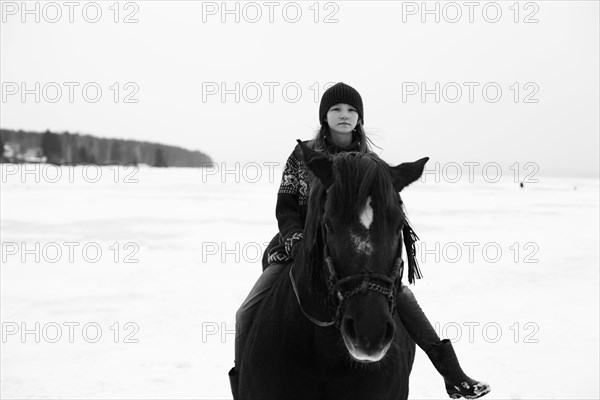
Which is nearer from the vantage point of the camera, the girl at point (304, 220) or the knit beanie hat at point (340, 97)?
the girl at point (304, 220)

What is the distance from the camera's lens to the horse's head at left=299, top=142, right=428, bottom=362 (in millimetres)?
1718

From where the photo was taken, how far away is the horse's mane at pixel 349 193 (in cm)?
187

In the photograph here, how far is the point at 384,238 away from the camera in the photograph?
186 cm

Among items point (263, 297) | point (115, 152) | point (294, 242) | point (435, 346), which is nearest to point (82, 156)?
point (115, 152)

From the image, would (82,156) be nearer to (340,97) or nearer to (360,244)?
(340,97)

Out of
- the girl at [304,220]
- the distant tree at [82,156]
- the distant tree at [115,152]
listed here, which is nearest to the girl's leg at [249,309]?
the girl at [304,220]

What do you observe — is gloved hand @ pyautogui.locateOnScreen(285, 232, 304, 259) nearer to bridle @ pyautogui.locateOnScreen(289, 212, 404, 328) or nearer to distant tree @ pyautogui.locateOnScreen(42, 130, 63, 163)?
bridle @ pyautogui.locateOnScreen(289, 212, 404, 328)

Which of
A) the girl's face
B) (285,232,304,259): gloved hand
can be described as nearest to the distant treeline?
the girl's face

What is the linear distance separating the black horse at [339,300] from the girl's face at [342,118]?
81 cm

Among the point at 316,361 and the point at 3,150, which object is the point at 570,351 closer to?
the point at 316,361

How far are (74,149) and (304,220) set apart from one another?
326ft

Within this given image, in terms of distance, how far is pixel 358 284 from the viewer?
1.79 meters

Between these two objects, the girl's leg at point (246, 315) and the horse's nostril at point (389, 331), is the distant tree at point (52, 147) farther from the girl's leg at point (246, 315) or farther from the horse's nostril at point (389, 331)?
the horse's nostril at point (389, 331)

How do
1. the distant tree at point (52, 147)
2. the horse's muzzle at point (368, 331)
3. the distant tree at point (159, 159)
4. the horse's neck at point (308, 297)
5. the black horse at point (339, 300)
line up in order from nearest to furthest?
the horse's muzzle at point (368, 331), the black horse at point (339, 300), the horse's neck at point (308, 297), the distant tree at point (52, 147), the distant tree at point (159, 159)
